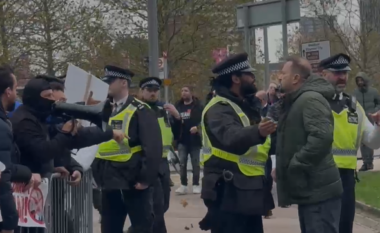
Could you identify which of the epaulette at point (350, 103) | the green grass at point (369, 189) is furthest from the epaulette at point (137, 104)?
the green grass at point (369, 189)

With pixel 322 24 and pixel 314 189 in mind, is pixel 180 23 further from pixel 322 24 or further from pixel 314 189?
pixel 314 189

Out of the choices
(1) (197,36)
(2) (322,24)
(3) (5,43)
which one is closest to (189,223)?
(3) (5,43)

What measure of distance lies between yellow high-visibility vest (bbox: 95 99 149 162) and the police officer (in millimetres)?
612

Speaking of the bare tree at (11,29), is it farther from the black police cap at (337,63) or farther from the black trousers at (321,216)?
the black trousers at (321,216)

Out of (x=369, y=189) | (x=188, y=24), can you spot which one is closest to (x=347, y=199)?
(x=369, y=189)

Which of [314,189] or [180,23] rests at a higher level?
[180,23]

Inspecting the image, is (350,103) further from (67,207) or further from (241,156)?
(67,207)

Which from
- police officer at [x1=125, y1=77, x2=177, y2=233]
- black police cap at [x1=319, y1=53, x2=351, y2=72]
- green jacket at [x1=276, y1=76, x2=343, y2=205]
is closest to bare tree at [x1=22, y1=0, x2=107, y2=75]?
police officer at [x1=125, y1=77, x2=177, y2=233]

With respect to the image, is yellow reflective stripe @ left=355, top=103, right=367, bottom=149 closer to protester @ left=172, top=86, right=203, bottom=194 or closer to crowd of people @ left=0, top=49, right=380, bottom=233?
crowd of people @ left=0, top=49, right=380, bottom=233

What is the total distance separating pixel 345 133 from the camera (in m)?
8.24

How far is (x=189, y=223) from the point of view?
40.9 ft

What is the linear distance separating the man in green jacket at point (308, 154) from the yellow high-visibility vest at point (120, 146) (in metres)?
1.82

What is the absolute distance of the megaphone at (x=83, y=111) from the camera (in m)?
6.71

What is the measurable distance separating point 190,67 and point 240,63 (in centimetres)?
2557
